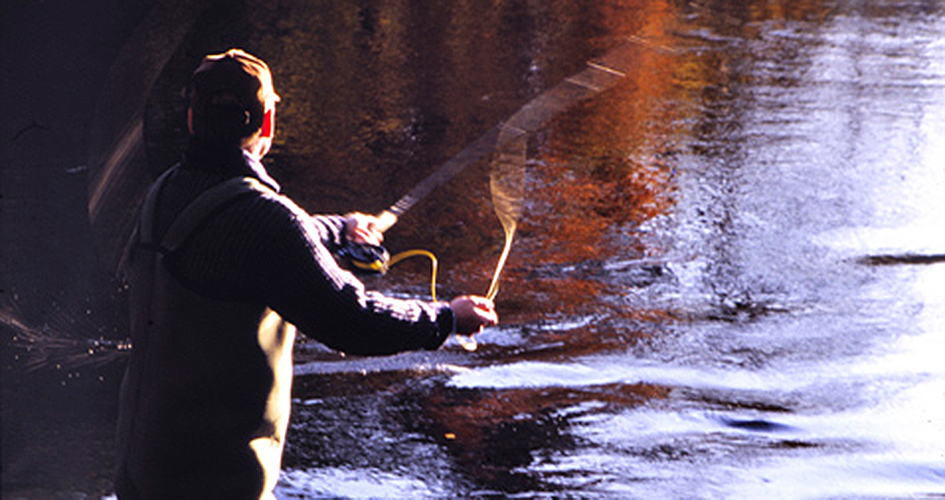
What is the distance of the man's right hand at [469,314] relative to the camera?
2930 mm

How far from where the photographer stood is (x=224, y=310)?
269cm

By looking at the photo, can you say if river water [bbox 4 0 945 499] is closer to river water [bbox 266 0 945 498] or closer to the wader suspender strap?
river water [bbox 266 0 945 498]

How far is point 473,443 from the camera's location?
513cm

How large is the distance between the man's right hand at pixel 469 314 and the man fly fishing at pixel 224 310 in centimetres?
10

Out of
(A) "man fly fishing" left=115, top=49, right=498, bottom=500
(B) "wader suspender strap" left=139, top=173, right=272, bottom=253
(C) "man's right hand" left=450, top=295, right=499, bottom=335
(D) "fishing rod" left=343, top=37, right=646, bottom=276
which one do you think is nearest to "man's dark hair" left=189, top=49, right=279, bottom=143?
(A) "man fly fishing" left=115, top=49, right=498, bottom=500

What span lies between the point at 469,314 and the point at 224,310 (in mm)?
596

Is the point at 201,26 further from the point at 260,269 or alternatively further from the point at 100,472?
the point at 260,269

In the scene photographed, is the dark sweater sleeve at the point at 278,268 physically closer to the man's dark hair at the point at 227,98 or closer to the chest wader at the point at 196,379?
the chest wader at the point at 196,379

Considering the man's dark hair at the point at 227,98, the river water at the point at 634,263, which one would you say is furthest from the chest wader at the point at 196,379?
the river water at the point at 634,263

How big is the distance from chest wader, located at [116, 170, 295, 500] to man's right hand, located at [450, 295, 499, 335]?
40 centimetres

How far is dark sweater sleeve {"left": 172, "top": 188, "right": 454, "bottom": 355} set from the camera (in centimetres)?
262

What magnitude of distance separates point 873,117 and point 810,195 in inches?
98.9

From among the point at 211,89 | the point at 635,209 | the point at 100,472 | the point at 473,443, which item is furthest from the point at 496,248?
the point at 211,89

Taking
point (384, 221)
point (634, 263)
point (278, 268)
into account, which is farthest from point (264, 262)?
point (634, 263)
